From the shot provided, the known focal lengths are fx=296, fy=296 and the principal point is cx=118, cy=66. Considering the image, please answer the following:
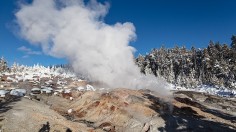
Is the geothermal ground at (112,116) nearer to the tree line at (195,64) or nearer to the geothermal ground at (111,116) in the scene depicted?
the geothermal ground at (111,116)

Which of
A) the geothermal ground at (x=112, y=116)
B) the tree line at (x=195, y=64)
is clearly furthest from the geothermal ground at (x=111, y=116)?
the tree line at (x=195, y=64)

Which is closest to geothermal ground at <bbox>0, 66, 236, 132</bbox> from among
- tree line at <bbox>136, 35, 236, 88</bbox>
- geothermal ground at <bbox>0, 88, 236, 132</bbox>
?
geothermal ground at <bbox>0, 88, 236, 132</bbox>

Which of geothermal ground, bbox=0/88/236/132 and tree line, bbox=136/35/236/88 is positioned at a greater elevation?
tree line, bbox=136/35/236/88

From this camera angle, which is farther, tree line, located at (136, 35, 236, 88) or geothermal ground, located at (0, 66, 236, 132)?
tree line, located at (136, 35, 236, 88)

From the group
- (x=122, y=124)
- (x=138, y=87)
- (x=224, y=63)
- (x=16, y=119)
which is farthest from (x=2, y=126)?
(x=224, y=63)

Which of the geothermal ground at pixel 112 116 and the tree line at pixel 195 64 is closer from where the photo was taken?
the geothermal ground at pixel 112 116

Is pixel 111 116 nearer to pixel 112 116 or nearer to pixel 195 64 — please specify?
pixel 112 116

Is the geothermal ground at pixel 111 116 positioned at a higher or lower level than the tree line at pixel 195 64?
lower

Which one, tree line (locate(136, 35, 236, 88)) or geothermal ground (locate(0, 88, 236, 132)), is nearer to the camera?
geothermal ground (locate(0, 88, 236, 132))

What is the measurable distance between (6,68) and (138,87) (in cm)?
10953

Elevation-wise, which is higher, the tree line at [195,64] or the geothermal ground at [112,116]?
the tree line at [195,64]

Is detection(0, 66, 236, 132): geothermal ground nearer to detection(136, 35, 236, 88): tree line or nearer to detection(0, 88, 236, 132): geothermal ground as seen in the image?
detection(0, 88, 236, 132): geothermal ground

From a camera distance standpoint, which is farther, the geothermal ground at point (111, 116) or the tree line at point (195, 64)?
the tree line at point (195, 64)

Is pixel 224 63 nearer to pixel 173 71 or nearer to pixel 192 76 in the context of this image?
pixel 192 76
